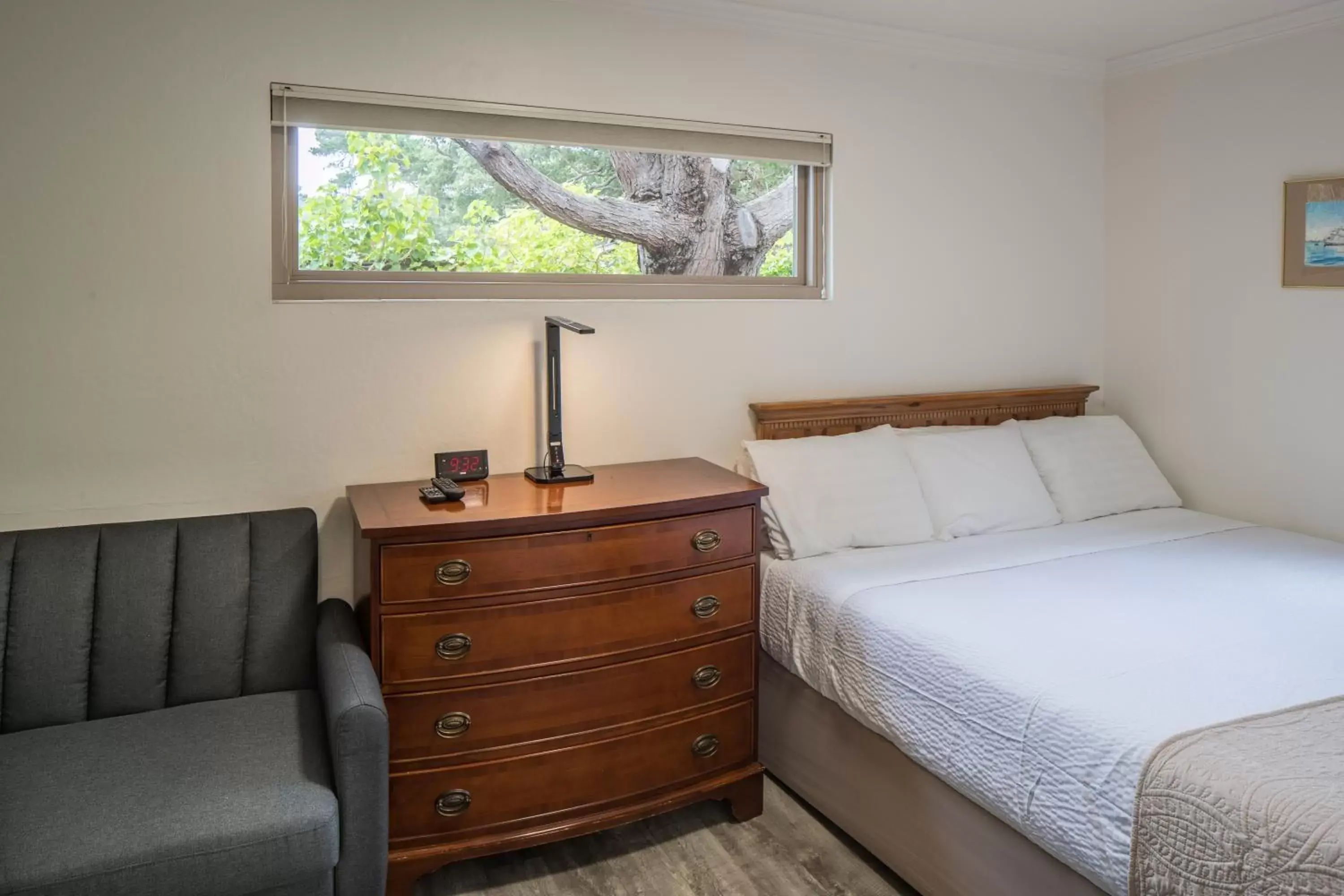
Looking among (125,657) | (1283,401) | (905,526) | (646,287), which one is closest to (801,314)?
(646,287)

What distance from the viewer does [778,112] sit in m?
3.11

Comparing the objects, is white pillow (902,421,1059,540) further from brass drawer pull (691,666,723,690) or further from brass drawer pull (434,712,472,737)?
brass drawer pull (434,712,472,737)

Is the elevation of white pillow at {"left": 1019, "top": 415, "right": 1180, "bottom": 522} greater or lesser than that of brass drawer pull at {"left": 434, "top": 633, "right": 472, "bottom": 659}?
greater

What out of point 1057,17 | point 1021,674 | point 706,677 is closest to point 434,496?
point 706,677

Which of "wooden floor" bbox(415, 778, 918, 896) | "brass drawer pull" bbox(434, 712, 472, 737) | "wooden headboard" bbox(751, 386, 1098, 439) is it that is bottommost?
"wooden floor" bbox(415, 778, 918, 896)

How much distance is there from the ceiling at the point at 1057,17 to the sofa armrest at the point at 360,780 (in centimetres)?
225

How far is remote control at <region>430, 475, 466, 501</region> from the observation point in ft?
7.88

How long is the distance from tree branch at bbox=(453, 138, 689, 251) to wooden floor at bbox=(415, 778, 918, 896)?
1.72 metres

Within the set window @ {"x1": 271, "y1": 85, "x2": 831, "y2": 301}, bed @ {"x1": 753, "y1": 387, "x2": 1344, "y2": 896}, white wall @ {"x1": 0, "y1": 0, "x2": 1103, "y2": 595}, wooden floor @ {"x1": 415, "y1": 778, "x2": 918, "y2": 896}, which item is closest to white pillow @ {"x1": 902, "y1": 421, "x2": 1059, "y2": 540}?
bed @ {"x1": 753, "y1": 387, "x2": 1344, "y2": 896}

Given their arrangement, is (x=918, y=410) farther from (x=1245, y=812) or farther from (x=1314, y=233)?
(x=1245, y=812)

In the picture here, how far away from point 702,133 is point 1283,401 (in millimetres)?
2089

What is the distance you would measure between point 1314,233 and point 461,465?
2.72 meters

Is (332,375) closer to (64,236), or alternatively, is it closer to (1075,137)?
(64,236)

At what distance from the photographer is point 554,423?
2.73 m
